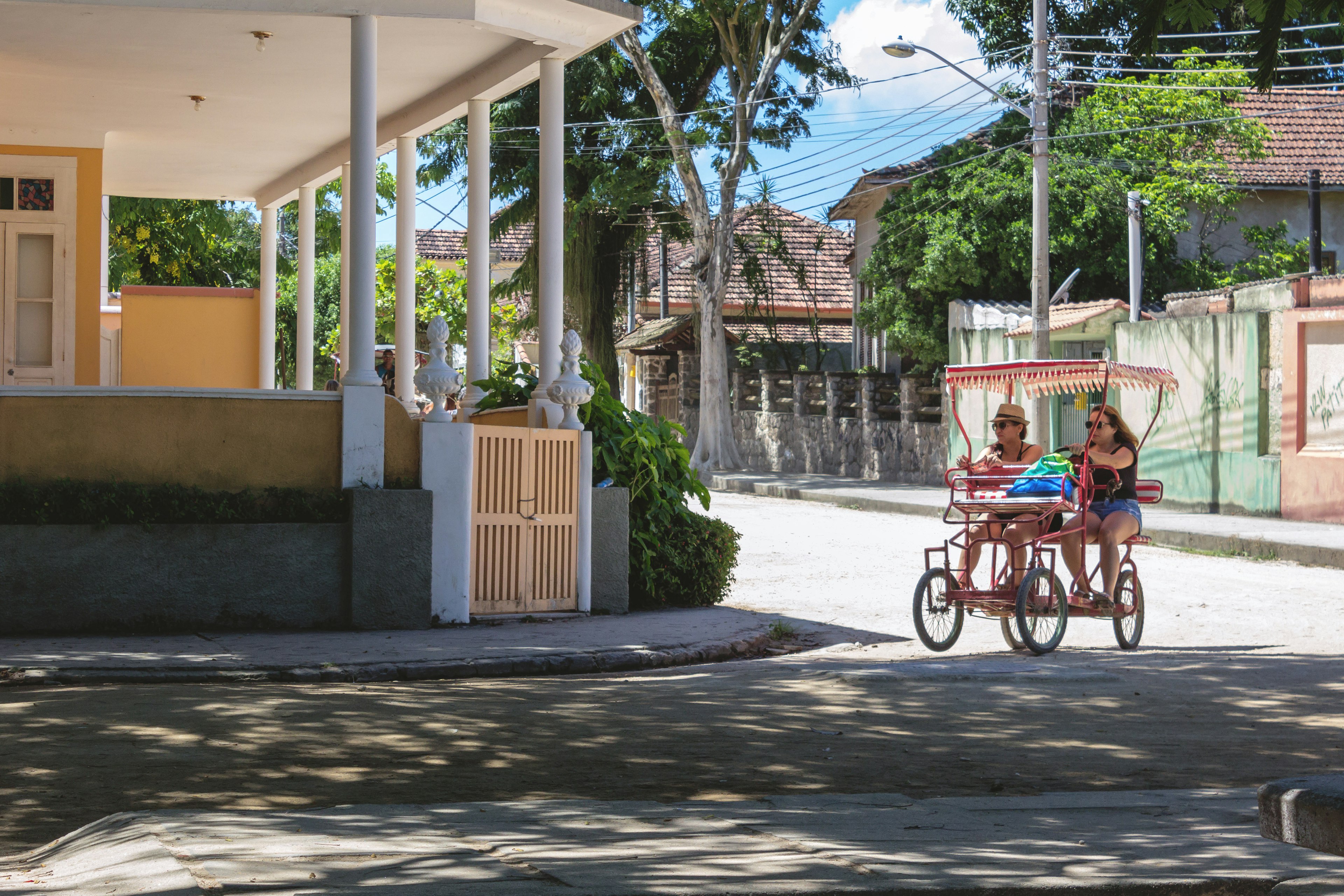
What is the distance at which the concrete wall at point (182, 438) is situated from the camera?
10.4 metres

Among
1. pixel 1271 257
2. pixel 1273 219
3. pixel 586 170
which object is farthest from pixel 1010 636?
pixel 1273 219

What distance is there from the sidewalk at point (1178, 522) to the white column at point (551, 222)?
30.4 ft

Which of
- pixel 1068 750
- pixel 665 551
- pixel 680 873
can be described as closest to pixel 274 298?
pixel 665 551

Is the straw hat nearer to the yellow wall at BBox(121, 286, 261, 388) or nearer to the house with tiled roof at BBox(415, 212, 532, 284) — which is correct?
the yellow wall at BBox(121, 286, 261, 388)

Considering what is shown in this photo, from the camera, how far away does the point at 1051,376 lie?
12383 mm

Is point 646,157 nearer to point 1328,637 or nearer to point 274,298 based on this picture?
point 274,298

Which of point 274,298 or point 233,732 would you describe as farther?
point 274,298

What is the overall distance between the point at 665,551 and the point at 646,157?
2154 cm

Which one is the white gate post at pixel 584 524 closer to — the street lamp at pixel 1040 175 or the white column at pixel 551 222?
the white column at pixel 551 222

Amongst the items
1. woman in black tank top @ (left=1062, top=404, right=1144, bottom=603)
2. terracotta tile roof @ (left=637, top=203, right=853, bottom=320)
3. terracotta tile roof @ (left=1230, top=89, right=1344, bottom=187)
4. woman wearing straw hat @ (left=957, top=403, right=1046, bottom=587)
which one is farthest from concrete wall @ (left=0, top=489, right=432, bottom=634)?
terracotta tile roof @ (left=637, top=203, right=853, bottom=320)

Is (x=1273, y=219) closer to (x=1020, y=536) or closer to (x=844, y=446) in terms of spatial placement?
(x=844, y=446)

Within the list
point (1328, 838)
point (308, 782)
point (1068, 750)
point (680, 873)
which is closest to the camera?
point (1328, 838)

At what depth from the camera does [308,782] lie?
5.98m

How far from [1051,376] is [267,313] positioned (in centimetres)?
1010
